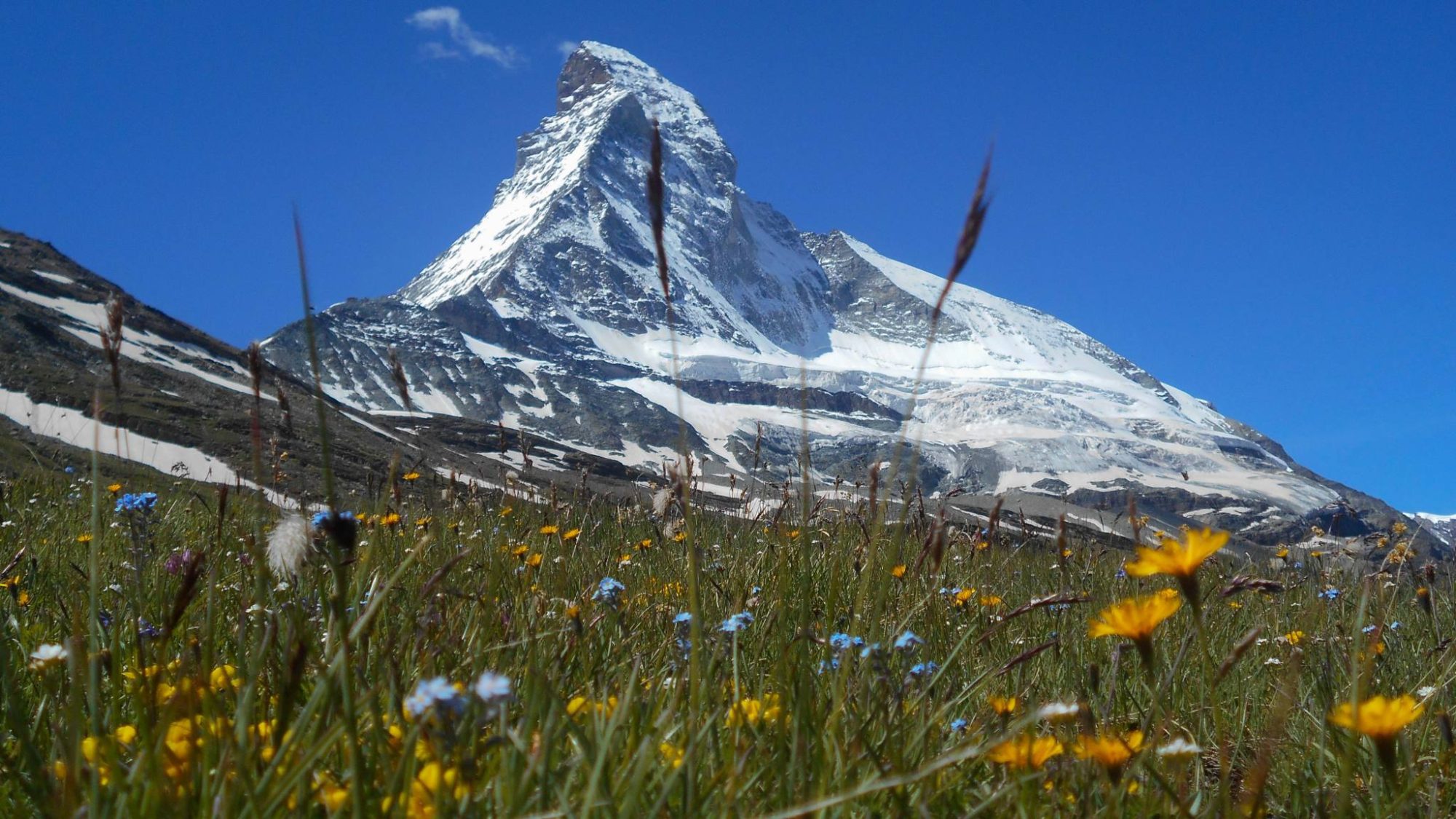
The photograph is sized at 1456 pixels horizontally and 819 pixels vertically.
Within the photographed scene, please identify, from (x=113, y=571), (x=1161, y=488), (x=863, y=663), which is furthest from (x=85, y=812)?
(x=1161, y=488)

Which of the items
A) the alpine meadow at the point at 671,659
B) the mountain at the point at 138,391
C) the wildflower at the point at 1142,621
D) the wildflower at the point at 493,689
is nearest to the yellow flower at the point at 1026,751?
the alpine meadow at the point at 671,659

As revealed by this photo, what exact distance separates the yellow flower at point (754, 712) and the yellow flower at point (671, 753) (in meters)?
0.09

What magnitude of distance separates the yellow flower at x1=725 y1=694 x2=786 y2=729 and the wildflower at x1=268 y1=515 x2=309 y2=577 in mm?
793

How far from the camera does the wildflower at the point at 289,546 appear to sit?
1753 mm

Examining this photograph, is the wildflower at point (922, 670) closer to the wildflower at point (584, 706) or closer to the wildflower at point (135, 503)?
the wildflower at point (584, 706)

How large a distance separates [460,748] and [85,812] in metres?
0.36

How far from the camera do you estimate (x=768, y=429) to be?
14800 centimetres

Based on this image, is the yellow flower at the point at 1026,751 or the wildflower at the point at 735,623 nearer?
the yellow flower at the point at 1026,751


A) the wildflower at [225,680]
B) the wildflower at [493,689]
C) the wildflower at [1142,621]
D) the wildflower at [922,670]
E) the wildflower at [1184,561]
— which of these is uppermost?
the wildflower at [1184,561]

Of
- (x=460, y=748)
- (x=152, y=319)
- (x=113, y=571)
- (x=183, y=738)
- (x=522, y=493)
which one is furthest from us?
(x=152, y=319)

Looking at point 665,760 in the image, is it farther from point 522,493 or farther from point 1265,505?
point 1265,505

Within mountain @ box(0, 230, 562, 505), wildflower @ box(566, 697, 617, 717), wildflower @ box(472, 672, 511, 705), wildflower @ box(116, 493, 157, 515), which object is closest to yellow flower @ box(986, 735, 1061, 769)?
wildflower @ box(566, 697, 617, 717)

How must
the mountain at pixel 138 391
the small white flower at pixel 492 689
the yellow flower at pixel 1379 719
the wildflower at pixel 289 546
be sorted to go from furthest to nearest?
the mountain at pixel 138 391, the wildflower at pixel 289 546, the yellow flower at pixel 1379 719, the small white flower at pixel 492 689

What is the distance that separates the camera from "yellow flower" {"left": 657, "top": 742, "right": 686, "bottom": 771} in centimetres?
118
